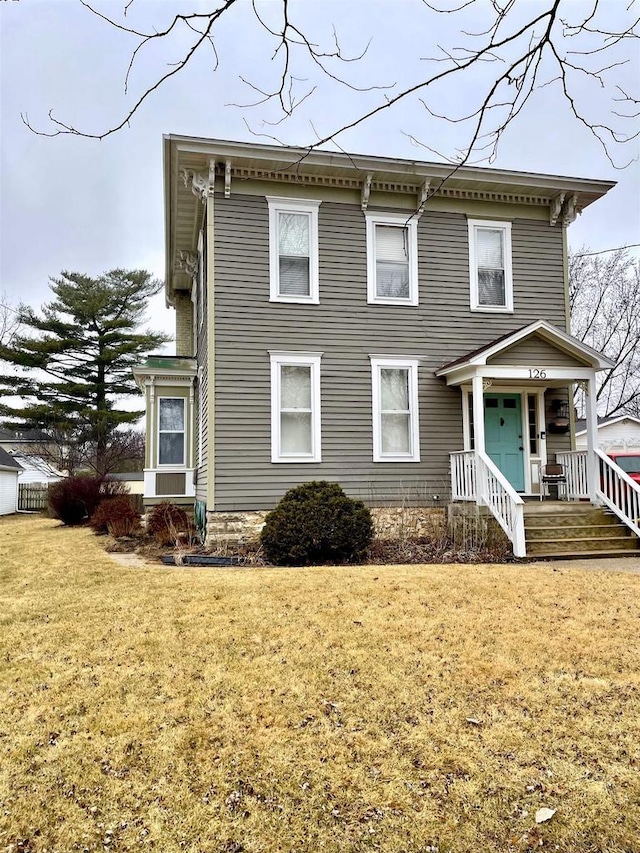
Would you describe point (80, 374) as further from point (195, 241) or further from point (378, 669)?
point (378, 669)

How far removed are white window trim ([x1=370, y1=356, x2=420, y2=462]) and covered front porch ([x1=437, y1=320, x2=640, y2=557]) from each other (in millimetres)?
564

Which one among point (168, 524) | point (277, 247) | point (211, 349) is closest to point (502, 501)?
point (211, 349)

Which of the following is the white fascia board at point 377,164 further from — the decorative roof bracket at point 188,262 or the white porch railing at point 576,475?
the white porch railing at point 576,475

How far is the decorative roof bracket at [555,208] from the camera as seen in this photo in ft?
39.4

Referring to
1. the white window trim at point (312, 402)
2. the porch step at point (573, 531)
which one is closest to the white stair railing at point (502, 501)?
the porch step at point (573, 531)

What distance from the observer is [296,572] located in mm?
7602

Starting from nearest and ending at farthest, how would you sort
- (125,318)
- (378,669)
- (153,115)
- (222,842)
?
(222,842)
(153,115)
(378,669)
(125,318)

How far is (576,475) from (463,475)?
205 centimetres

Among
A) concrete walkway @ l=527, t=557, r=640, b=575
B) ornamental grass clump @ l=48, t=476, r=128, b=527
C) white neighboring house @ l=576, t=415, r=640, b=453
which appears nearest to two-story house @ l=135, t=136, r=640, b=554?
concrete walkway @ l=527, t=557, r=640, b=575

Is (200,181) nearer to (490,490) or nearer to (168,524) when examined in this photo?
(168,524)

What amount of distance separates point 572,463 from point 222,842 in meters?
9.88

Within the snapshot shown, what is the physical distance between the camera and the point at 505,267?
12070 mm

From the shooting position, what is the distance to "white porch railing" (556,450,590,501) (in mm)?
10852

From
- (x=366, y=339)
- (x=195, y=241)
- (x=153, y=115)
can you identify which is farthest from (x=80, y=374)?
(x=153, y=115)
